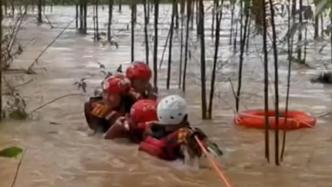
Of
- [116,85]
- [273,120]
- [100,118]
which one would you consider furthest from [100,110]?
[273,120]

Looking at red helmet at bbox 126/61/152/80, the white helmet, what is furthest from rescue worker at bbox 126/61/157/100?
the white helmet

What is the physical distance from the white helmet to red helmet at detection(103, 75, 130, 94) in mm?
707

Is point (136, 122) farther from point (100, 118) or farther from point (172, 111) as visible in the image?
point (172, 111)

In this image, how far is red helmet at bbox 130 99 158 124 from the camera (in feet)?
17.5

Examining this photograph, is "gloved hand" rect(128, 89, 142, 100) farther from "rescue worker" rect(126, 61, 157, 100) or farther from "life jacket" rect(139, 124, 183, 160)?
"life jacket" rect(139, 124, 183, 160)

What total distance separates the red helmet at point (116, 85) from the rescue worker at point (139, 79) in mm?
97

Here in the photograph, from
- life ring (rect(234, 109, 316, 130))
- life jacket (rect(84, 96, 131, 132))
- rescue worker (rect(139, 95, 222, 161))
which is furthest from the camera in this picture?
life ring (rect(234, 109, 316, 130))

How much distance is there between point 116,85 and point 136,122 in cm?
34

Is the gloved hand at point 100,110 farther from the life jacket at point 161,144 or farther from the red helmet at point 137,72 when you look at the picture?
the life jacket at point 161,144

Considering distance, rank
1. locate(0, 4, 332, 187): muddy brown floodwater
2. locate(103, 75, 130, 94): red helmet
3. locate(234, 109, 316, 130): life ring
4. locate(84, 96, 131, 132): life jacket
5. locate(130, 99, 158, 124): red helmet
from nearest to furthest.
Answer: locate(0, 4, 332, 187): muddy brown floodwater → locate(130, 99, 158, 124): red helmet → locate(103, 75, 130, 94): red helmet → locate(84, 96, 131, 132): life jacket → locate(234, 109, 316, 130): life ring

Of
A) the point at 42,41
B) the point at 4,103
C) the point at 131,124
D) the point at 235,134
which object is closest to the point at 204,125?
the point at 235,134

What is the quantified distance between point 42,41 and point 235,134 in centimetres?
745

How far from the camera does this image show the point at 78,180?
4555 mm

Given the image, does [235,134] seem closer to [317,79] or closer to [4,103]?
[4,103]
